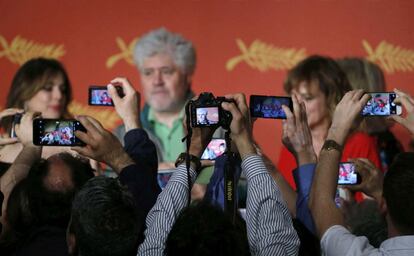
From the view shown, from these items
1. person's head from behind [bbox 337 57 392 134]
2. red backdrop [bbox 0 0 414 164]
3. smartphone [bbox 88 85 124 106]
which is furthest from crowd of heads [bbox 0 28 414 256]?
red backdrop [bbox 0 0 414 164]

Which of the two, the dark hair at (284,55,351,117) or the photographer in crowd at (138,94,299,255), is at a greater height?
the dark hair at (284,55,351,117)

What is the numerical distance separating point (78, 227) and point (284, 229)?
0.53 m

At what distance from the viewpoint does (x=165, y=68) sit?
512 centimetres

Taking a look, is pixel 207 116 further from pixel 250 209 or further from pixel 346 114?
pixel 346 114

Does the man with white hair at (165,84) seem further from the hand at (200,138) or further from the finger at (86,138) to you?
the hand at (200,138)

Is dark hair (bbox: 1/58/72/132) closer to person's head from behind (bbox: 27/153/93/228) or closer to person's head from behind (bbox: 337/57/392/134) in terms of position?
person's head from behind (bbox: 337/57/392/134)

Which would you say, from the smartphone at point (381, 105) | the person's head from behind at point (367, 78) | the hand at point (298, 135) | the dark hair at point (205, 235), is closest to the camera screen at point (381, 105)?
the smartphone at point (381, 105)

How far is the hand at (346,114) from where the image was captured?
2.60m

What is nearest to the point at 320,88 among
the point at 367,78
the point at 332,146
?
the point at 367,78

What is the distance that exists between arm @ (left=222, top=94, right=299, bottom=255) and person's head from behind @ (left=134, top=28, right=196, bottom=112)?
2.76 meters

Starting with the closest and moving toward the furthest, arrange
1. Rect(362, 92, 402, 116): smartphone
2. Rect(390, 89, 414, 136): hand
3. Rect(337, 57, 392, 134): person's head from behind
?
Rect(390, 89, 414, 136): hand, Rect(362, 92, 402, 116): smartphone, Rect(337, 57, 392, 134): person's head from behind

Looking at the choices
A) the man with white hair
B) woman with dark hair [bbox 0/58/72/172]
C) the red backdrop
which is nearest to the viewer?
woman with dark hair [bbox 0/58/72/172]

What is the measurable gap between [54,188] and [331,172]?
2.63ft

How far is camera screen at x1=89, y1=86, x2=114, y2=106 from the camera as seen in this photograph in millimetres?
3408
